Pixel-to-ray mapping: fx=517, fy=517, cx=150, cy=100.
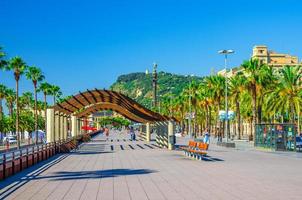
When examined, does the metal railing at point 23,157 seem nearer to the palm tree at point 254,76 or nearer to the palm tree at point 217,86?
the palm tree at point 254,76

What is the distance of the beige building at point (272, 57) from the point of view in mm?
187837

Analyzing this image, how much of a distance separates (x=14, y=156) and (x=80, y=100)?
18.0 meters

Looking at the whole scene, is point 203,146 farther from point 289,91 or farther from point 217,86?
point 217,86

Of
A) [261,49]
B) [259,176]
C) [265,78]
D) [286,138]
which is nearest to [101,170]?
[259,176]

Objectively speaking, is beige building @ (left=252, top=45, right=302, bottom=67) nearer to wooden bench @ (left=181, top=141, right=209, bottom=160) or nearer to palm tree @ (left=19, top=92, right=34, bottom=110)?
palm tree @ (left=19, top=92, right=34, bottom=110)

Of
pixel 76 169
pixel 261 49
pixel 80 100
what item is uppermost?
pixel 261 49

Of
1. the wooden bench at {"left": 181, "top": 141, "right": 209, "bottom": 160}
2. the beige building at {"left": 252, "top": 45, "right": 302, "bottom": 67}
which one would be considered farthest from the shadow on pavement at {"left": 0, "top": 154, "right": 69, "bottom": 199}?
the beige building at {"left": 252, "top": 45, "right": 302, "bottom": 67}

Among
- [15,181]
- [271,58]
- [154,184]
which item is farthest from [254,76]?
[271,58]

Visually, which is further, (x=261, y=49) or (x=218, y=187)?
(x=261, y=49)

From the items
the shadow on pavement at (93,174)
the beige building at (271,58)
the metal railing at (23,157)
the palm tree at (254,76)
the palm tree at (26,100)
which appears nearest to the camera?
the metal railing at (23,157)

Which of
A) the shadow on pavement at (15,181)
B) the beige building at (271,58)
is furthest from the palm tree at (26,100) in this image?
the shadow on pavement at (15,181)

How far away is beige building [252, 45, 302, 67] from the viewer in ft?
616

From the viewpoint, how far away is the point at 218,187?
1520 centimetres

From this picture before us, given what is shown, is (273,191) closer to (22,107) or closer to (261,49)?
(22,107)
